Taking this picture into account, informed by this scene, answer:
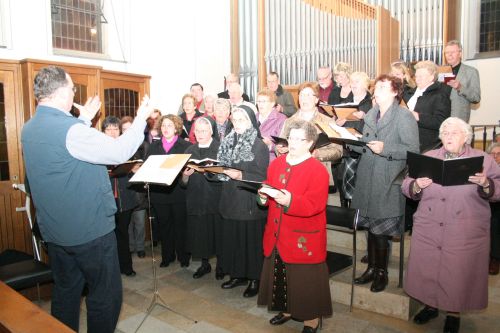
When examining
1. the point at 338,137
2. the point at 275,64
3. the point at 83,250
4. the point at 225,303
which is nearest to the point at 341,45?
the point at 275,64

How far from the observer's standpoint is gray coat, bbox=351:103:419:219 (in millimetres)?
3172

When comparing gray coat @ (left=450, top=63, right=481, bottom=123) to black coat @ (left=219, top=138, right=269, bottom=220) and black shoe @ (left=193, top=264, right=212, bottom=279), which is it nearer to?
black coat @ (left=219, top=138, right=269, bottom=220)

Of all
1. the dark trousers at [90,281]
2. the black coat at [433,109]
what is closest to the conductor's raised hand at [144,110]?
the dark trousers at [90,281]

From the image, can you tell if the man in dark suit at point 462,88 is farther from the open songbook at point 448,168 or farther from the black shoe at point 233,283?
the black shoe at point 233,283

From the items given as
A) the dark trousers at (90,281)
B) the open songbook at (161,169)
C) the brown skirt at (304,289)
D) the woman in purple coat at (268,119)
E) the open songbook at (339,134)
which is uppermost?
the woman in purple coat at (268,119)

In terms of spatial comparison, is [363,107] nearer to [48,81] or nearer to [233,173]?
[233,173]

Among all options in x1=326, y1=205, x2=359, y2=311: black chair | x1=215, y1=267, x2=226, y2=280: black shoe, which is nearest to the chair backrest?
x1=326, y1=205, x2=359, y2=311: black chair

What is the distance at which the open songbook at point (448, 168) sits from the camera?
2.67 metres

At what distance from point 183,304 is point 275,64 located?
469cm

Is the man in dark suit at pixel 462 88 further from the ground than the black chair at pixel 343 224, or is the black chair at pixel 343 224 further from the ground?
the man in dark suit at pixel 462 88

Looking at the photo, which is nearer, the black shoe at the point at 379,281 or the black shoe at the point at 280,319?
the black shoe at the point at 280,319

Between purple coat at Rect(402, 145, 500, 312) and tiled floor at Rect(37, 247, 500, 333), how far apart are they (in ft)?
1.31

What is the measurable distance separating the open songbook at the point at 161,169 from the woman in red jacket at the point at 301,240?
73cm

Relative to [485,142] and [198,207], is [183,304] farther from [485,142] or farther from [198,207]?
[485,142]
